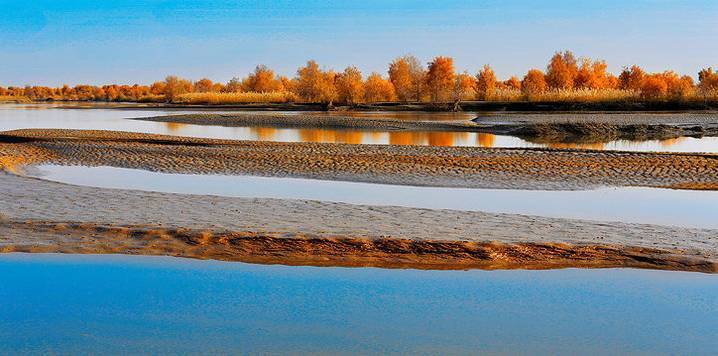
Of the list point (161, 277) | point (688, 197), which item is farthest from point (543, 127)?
point (161, 277)

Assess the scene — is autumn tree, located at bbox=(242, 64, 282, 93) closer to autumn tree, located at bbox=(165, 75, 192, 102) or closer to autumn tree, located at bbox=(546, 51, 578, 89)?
autumn tree, located at bbox=(165, 75, 192, 102)

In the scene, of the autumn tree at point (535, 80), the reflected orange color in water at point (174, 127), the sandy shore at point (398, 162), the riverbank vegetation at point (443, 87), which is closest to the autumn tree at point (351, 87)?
the riverbank vegetation at point (443, 87)

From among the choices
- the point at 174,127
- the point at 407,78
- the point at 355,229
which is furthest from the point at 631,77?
the point at 355,229

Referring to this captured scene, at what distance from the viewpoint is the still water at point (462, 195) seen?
11.0 meters

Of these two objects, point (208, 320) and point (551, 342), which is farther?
point (208, 320)

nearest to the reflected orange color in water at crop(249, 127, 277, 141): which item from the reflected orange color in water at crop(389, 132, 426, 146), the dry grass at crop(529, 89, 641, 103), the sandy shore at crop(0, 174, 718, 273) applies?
the reflected orange color in water at crop(389, 132, 426, 146)

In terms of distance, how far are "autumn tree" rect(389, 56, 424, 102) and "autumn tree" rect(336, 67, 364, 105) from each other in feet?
26.2

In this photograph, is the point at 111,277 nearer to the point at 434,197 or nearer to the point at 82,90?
the point at 434,197

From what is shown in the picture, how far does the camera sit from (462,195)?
12797 millimetres

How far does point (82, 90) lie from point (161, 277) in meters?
169

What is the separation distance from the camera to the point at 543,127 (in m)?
30.0

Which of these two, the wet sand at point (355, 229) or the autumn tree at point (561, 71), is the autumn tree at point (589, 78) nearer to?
the autumn tree at point (561, 71)

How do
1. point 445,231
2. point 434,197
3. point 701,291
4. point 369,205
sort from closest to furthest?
point 701,291
point 445,231
point 369,205
point 434,197

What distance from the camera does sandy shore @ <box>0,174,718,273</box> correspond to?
316 inches
